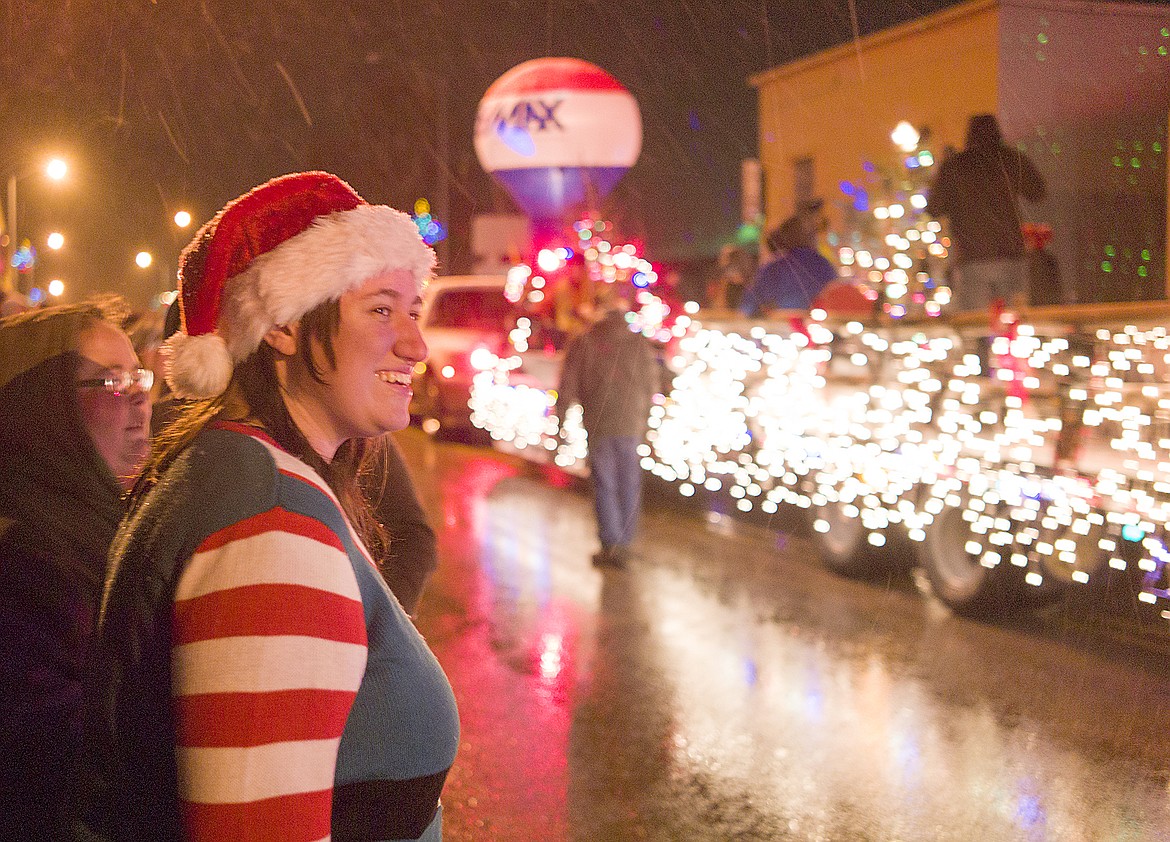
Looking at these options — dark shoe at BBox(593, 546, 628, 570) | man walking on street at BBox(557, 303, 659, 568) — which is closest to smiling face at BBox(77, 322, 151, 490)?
dark shoe at BBox(593, 546, 628, 570)

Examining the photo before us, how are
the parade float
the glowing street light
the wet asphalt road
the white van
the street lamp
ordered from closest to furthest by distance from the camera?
the wet asphalt road → the parade float → the glowing street light → the street lamp → the white van

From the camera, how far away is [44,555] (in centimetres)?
224

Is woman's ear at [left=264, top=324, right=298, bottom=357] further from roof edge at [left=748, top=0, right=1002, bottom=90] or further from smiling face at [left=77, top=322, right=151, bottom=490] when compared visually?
roof edge at [left=748, top=0, right=1002, bottom=90]

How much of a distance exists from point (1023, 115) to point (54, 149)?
35.8ft

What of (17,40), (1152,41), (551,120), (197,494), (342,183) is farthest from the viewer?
(551,120)

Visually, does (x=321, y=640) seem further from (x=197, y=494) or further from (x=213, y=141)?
(x=213, y=141)

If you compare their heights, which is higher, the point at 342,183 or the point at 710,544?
the point at 342,183

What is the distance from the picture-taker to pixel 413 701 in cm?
160

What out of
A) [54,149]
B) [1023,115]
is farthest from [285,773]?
[1023,115]

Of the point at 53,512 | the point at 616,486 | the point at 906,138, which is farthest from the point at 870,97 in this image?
the point at 53,512

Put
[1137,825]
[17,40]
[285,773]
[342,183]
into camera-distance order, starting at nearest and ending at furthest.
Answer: [285,773] < [342,183] < [1137,825] < [17,40]

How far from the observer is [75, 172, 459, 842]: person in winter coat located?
141cm

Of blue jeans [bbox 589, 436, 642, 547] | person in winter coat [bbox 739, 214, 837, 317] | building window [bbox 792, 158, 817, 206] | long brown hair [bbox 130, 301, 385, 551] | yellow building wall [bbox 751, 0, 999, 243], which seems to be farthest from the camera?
building window [bbox 792, 158, 817, 206]

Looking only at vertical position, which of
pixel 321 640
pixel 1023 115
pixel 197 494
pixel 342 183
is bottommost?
pixel 321 640
